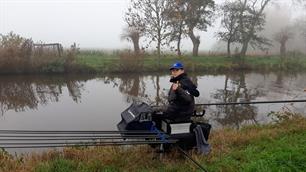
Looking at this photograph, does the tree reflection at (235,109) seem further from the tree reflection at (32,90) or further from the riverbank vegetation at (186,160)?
the tree reflection at (32,90)

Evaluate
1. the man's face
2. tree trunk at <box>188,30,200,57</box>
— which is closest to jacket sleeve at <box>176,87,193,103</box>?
the man's face

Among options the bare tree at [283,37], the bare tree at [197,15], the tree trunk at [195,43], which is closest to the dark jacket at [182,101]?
the bare tree at [197,15]

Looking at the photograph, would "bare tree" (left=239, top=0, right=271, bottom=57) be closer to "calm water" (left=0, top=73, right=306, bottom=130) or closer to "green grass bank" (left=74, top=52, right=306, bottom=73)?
"green grass bank" (left=74, top=52, right=306, bottom=73)

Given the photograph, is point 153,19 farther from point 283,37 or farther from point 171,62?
point 283,37

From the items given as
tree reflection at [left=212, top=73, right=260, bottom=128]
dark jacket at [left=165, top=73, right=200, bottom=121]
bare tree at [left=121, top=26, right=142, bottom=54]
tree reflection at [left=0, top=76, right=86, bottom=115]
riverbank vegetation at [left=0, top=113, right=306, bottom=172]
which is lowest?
tree reflection at [left=212, top=73, right=260, bottom=128]

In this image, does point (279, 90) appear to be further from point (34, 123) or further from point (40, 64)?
point (40, 64)

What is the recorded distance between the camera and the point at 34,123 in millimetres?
10328

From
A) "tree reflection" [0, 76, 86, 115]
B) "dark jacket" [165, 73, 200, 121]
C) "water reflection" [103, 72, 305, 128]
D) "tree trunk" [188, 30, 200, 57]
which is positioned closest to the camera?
"dark jacket" [165, 73, 200, 121]

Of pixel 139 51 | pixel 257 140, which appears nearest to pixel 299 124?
pixel 257 140

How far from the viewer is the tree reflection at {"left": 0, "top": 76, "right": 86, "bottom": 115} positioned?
13305mm

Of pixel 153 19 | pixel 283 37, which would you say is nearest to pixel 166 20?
pixel 153 19

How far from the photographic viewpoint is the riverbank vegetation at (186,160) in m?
5.11

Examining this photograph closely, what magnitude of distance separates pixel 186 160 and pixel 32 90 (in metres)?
12.8

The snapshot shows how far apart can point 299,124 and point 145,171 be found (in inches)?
172
